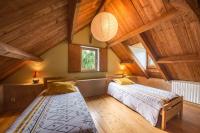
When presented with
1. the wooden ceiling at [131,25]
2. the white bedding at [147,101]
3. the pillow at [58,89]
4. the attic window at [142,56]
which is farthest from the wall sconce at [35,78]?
the attic window at [142,56]

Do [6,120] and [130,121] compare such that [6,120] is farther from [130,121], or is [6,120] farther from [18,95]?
[130,121]

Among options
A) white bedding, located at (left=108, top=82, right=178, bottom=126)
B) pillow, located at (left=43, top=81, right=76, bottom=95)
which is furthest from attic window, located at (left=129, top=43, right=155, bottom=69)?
pillow, located at (left=43, top=81, right=76, bottom=95)

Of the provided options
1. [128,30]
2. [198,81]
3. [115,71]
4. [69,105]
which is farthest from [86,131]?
[115,71]

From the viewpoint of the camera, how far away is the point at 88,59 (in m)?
4.87

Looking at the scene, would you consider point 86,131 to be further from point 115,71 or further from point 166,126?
→ point 115,71

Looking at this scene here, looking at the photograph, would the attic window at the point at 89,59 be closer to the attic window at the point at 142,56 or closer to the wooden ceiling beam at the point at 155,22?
the attic window at the point at 142,56

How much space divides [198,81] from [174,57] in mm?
1119

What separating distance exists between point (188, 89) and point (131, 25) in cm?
274

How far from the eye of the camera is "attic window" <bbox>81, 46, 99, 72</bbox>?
4709mm

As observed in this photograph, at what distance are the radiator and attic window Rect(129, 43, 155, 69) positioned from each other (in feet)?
3.86

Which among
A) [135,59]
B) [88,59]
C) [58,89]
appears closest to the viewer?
[58,89]

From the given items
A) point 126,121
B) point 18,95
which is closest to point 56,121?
point 126,121

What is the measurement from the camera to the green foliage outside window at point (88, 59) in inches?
186

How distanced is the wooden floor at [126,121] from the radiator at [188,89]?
0.26m
